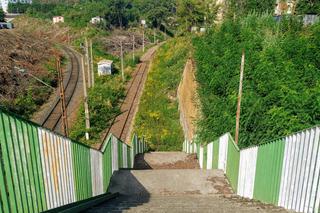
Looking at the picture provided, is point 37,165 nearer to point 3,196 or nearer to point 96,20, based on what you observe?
point 3,196

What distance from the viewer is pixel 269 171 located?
6.24 meters

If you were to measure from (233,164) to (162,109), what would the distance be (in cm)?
1457

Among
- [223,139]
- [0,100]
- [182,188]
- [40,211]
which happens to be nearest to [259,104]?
[223,139]

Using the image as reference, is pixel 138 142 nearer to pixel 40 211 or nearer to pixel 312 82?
pixel 312 82

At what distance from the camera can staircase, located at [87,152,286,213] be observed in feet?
19.3

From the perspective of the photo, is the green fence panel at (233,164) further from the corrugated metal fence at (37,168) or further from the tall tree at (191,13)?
the tall tree at (191,13)

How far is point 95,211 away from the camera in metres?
5.41

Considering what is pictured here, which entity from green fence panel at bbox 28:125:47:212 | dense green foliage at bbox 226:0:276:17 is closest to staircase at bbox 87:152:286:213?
green fence panel at bbox 28:125:47:212

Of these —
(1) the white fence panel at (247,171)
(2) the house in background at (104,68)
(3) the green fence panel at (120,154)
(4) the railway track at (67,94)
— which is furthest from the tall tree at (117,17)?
(1) the white fence panel at (247,171)

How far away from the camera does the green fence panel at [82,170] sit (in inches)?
215

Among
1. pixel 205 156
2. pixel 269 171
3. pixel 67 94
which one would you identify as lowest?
pixel 67 94

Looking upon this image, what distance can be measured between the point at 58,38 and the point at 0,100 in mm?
44205

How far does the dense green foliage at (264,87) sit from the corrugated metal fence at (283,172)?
2.24 meters

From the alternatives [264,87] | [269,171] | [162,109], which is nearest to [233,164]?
[269,171]
